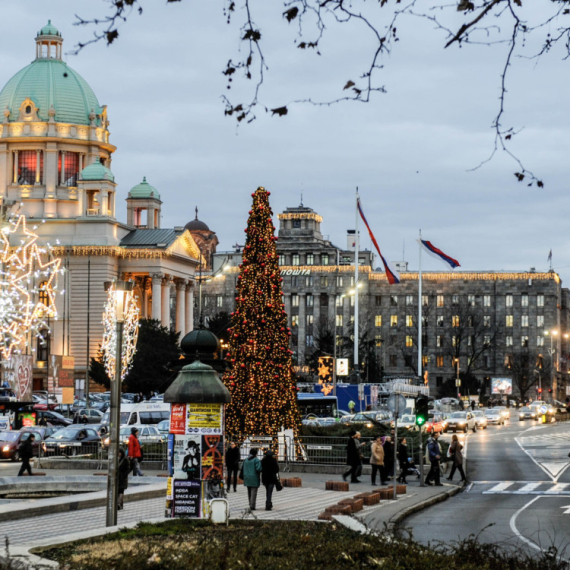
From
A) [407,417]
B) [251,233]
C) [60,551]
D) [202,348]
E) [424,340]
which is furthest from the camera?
[424,340]

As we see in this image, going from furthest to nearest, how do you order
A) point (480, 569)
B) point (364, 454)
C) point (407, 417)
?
1. point (407, 417)
2. point (364, 454)
3. point (480, 569)

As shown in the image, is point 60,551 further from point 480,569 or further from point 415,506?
point 415,506

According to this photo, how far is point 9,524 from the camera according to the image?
72.3ft

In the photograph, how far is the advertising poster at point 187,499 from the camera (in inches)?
832

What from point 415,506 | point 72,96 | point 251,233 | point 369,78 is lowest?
point 415,506

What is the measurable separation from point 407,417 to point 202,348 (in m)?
41.4

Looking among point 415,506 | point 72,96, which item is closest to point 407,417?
point 415,506

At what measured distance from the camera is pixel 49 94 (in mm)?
133125

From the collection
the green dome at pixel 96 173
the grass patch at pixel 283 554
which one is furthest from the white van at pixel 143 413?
the green dome at pixel 96 173

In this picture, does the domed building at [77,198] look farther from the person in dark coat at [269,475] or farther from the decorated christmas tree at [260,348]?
the person in dark coat at [269,475]

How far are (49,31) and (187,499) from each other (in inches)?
4872

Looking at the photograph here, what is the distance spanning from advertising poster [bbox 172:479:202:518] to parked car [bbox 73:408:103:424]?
153ft

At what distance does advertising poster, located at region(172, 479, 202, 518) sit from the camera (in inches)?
832

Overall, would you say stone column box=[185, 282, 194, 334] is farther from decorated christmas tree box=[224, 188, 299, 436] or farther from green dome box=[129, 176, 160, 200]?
decorated christmas tree box=[224, 188, 299, 436]
